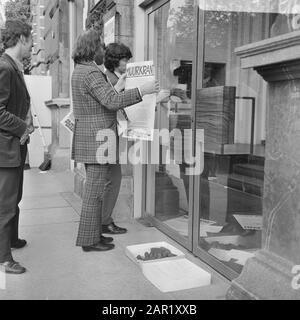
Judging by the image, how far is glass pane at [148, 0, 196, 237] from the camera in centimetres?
419

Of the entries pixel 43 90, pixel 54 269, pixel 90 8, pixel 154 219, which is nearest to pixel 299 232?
pixel 54 269

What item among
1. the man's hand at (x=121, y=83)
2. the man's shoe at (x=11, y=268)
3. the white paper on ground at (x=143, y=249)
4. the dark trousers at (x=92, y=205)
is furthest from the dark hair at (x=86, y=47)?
the man's shoe at (x=11, y=268)

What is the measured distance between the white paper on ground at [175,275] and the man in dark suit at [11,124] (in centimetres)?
100

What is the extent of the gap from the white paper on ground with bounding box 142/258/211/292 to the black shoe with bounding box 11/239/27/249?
130 cm

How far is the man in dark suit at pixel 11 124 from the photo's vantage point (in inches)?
135

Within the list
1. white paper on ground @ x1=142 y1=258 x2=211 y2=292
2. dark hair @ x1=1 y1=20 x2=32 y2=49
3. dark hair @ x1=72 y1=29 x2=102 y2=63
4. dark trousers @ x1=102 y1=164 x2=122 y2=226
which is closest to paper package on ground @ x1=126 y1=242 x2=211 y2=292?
white paper on ground @ x1=142 y1=258 x2=211 y2=292

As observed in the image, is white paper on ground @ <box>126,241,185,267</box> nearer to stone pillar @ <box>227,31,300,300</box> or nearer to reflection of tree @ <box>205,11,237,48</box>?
stone pillar @ <box>227,31,300,300</box>

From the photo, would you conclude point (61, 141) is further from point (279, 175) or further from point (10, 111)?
point (279, 175)

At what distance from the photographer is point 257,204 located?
3939 millimetres

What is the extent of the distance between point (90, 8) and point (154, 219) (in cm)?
335

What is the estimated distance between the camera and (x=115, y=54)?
452cm

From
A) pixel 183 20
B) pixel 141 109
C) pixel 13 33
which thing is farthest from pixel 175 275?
pixel 183 20

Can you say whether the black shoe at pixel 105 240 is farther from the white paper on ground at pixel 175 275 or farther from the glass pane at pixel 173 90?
the white paper on ground at pixel 175 275
